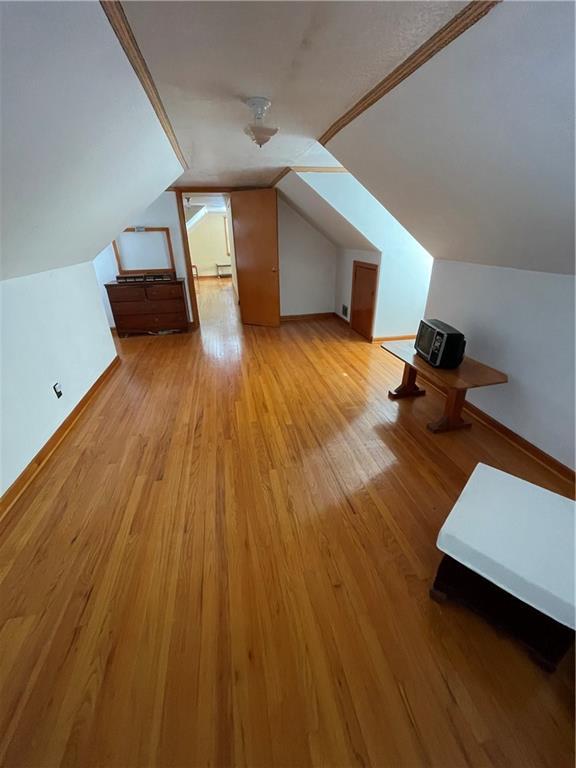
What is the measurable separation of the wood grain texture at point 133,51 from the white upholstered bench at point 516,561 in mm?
2013

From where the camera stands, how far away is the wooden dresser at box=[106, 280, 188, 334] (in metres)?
4.17

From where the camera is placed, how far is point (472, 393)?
2508 millimetres

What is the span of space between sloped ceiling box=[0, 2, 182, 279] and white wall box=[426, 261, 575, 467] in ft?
7.78

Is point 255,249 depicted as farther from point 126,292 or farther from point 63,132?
point 63,132

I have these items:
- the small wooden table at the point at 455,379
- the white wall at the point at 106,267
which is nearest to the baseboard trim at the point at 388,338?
the small wooden table at the point at 455,379

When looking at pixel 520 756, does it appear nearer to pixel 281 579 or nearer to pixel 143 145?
pixel 281 579

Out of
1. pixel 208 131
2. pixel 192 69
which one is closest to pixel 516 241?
pixel 192 69

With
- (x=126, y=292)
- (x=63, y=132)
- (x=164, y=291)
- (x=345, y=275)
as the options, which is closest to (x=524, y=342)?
(x=63, y=132)

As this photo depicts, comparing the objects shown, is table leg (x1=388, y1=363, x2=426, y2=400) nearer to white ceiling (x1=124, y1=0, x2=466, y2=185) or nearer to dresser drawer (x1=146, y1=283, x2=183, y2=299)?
white ceiling (x1=124, y1=0, x2=466, y2=185)

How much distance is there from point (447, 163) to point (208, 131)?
62.7 inches

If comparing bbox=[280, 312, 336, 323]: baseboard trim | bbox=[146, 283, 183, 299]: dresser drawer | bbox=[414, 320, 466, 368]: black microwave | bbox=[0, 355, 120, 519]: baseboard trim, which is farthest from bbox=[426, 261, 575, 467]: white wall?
bbox=[146, 283, 183, 299]: dresser drawer

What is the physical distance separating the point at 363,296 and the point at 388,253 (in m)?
0.65

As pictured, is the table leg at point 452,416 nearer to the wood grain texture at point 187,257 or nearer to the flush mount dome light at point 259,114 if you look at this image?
the flush mount dome light at point 259,114

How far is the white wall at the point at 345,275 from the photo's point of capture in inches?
165
